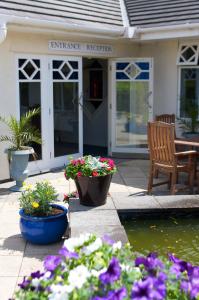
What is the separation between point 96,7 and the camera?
403 inches

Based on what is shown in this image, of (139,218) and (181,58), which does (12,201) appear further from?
(181,58)

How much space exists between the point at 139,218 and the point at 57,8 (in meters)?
5.52

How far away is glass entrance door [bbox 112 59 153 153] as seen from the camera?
33.9 ft

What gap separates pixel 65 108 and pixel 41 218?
15.7 ft

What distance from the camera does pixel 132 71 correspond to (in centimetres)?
1033

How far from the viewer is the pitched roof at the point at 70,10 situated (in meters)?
8.09

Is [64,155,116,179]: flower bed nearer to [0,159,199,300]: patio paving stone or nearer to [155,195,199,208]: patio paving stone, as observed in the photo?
[0,159,199,300]: patio paving stone

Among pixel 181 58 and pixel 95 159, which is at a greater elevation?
pixel 181 58

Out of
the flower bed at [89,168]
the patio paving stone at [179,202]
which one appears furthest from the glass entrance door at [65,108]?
the patio paving stone at [179,202]

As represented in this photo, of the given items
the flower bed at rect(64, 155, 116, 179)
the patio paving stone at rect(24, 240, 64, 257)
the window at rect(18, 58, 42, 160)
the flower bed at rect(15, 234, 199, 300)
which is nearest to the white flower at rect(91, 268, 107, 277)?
the flower bed at rect(15, 234, 199, 300)

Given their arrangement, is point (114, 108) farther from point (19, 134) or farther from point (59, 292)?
point (59, 292)

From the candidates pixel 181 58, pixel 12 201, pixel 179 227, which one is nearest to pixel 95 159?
pixel 179 227

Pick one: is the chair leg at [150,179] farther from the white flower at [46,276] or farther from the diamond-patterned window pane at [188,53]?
the white flower at [46,276]

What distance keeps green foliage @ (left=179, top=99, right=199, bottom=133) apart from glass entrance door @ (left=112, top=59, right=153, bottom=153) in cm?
76
